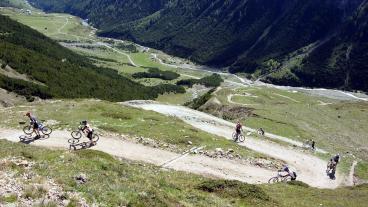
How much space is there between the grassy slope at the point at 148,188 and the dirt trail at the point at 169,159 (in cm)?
526

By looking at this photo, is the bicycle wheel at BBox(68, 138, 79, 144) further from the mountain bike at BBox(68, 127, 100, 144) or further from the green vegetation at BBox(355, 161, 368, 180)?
the green vegetation at BBox(355, 161, 368, 180)

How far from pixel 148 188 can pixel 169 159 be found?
21.7 m

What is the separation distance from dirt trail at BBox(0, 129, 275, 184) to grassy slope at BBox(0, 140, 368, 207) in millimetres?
5256

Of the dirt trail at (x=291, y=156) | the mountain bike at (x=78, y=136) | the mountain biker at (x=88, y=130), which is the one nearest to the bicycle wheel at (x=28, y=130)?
the mountain bike at (x=78, y=136)

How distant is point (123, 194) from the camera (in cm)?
3120

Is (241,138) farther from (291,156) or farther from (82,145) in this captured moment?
(82,145)

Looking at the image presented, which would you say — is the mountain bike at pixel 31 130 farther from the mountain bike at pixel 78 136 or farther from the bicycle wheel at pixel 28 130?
the mountain bike at pixel 78 136

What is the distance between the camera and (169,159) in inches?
2188

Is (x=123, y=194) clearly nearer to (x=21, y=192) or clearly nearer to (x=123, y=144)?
(x=21, y=192)


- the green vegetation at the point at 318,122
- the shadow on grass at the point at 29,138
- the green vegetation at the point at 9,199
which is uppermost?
the green vegetation at the point at 9,199

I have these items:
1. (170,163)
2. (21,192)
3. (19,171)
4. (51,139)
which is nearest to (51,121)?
(51,139)

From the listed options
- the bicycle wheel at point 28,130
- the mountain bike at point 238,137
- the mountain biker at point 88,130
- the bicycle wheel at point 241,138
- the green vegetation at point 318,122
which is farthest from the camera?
the green vegetation at point 318,122

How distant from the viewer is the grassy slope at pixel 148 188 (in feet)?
102

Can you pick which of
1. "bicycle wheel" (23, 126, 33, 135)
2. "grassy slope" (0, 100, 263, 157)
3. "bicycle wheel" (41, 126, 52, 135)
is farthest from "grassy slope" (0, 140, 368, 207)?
"grassy slope" (0, 100, 263, 157)
